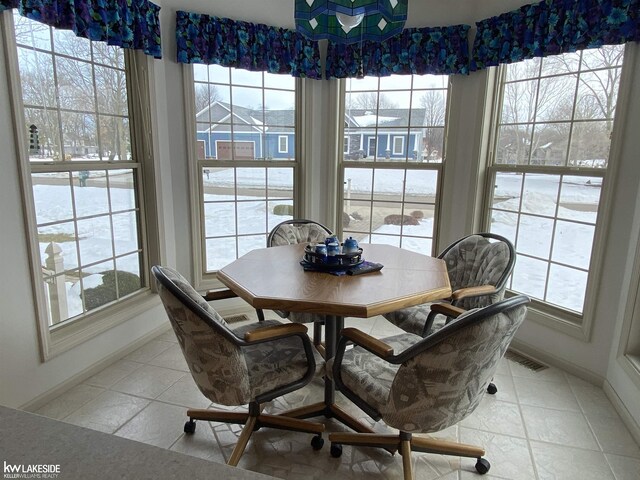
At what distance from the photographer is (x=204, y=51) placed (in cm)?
312

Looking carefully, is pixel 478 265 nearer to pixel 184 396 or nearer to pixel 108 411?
pixel 184 396

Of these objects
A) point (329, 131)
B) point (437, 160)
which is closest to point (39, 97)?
point (329, 131)

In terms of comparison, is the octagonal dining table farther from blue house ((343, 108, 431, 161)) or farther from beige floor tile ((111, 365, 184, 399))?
blue house ((343, 108, 431, 161))

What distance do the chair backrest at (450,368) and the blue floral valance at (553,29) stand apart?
192cm

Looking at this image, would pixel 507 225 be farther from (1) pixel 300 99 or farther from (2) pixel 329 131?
(1) pixel 300 99

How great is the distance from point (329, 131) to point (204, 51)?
1257mm

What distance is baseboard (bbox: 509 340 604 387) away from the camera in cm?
263

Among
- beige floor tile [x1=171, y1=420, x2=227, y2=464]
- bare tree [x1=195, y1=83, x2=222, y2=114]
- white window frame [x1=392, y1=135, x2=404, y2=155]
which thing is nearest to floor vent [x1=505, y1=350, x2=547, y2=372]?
white window frame [x1=392, y1=135, x2=404, y2=155]

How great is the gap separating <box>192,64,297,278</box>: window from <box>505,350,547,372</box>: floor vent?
2.24 metres

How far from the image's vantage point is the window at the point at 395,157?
11.6 ft

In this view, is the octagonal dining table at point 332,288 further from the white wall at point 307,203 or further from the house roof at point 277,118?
the house roof at point 277,118

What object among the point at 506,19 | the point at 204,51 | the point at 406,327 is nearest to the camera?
the point at 406,327

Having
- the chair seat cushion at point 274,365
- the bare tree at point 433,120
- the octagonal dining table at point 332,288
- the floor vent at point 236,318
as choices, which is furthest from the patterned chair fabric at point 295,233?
the bare tree at point 433,120

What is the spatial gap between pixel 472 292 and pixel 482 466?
87 cm
